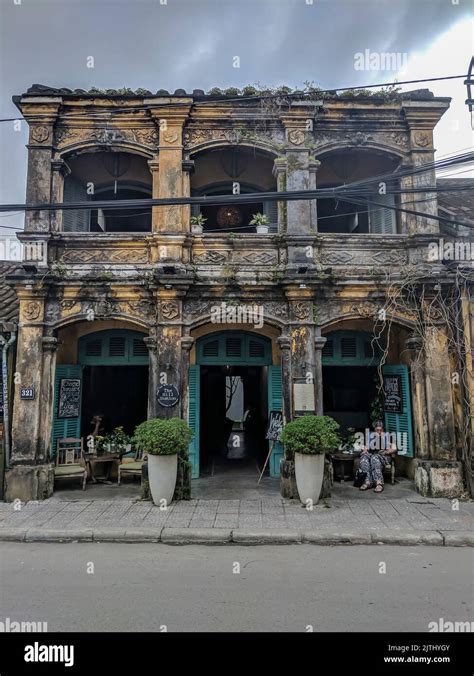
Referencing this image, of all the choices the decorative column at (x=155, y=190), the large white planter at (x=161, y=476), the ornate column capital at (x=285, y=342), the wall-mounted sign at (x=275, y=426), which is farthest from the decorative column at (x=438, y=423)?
the decorative column at (x=155, y=190)

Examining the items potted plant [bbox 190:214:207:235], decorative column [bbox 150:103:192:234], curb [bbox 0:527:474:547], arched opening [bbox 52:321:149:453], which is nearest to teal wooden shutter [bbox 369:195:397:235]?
potted plant [bbox 190:214:207:235]

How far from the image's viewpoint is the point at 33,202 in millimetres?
9195

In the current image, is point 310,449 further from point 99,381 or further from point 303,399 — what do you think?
point 99,381

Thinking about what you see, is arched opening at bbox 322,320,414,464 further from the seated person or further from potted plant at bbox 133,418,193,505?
potted plant at bbox 133,418,193,505

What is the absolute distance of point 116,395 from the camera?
1172 cm

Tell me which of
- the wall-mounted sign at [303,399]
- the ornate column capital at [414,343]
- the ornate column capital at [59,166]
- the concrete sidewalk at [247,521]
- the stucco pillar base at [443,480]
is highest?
the ornate column capital at [59,166]

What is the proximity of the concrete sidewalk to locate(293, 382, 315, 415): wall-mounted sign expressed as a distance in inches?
70.9

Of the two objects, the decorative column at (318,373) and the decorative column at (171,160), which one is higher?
the decorative column at (171,160)

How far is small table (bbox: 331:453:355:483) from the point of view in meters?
9.85

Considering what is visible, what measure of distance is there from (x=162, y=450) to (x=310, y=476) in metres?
2.82

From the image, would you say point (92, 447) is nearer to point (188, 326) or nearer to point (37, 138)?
point (188, 326)

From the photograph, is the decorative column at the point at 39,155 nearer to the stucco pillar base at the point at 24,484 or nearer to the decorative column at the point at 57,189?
the decorative column at the point at 57,189

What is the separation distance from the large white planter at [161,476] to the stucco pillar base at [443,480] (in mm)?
5107

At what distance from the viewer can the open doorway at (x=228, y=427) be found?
471 inches
